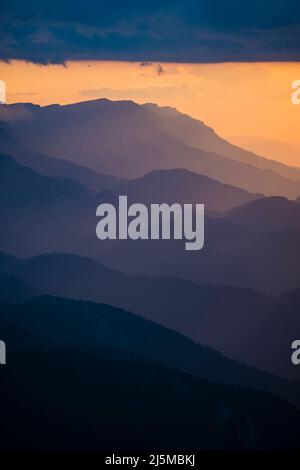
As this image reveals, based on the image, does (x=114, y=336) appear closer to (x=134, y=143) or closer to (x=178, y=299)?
(x=178, y=299)

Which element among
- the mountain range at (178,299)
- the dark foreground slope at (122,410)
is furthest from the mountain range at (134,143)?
the dark foreground slope at (122,410)

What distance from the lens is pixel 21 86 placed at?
A: 6.46 m

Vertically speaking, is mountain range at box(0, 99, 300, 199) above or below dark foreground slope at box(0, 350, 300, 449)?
above

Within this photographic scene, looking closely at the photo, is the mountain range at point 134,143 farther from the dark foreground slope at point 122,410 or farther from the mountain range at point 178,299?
the dark foreground slope at point 122,410

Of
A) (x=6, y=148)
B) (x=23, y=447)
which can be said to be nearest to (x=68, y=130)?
(x=6, y=148)

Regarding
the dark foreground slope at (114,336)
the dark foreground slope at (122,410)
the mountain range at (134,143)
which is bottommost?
the dark foreground slope at (122,410)

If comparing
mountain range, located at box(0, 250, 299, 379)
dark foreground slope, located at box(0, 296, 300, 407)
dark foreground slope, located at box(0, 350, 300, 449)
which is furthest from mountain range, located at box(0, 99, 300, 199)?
dark foreground slope, located at box(0, 350, 300, 449)

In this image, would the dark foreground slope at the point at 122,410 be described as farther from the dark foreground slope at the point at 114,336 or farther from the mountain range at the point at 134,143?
the mountain range at the point at 134,143

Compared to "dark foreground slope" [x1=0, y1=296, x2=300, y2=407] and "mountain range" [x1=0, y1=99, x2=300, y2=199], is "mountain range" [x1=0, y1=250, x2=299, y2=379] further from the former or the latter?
"mountain range" [x1=0, y1=99, x2=300, y2=199]

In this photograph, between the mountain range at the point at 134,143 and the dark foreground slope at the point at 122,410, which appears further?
the mountain range at the point at 134,143

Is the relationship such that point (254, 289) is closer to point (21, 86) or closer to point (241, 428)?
point (241, 428)

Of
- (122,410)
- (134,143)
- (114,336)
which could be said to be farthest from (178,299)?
(134,143)

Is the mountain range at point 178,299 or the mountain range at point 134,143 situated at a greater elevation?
the mountain range at point 134,143

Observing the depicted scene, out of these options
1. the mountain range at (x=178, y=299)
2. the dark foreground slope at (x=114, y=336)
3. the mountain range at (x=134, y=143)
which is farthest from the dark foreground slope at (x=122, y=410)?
the mountain range at (x=134, y=143)
